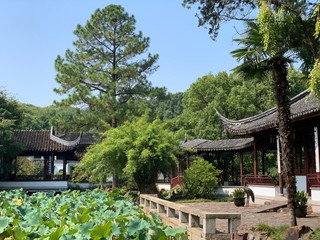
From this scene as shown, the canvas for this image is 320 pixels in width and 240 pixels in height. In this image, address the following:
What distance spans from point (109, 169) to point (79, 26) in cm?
1069

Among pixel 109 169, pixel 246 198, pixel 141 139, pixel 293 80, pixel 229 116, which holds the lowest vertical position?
pixel 246 198

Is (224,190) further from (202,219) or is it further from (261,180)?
(202,219)

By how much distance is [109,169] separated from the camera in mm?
16641

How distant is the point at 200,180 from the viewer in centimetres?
1959

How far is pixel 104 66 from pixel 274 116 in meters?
12.1

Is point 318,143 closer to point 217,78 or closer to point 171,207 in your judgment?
point 171,207

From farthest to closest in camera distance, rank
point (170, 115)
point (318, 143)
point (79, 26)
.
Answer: point (170, 115) < point (79, 26) < point (318, 143)

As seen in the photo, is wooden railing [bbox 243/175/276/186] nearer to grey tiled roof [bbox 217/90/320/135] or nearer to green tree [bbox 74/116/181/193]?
grey tiled roof [bbox 217/90/320/135]

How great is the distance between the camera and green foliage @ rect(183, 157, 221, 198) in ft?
63.8

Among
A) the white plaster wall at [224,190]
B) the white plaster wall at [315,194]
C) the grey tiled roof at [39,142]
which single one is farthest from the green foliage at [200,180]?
the grey tiled roof at [39,142]

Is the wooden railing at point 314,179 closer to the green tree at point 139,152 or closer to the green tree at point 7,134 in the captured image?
the green tree at point 139,152

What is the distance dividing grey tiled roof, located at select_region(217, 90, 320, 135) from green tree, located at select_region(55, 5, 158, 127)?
275 inches

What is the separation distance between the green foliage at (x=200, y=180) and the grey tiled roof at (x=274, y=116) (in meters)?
2.16

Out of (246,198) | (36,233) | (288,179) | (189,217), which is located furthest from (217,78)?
(36,233)
